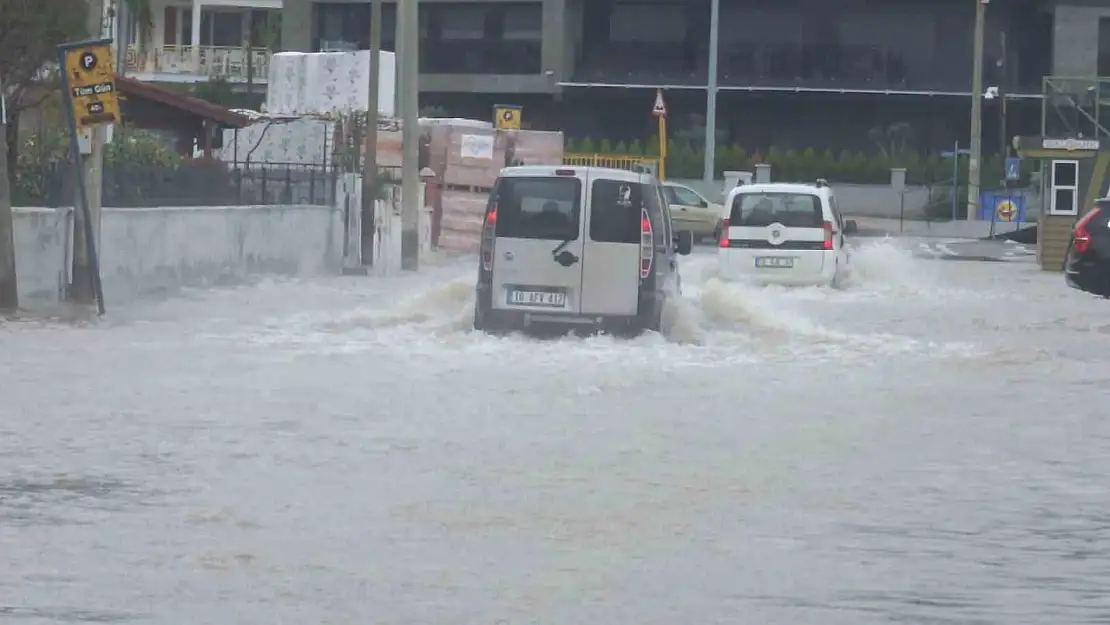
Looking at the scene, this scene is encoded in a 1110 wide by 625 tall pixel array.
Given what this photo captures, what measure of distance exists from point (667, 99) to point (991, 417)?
60.9 meters

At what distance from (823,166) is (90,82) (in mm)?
50039

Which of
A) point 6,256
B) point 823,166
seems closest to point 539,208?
point 6,256

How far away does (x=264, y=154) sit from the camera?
42.1m

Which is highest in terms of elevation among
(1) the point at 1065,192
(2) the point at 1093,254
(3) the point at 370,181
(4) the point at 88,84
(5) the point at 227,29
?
(5) the point at 227,29

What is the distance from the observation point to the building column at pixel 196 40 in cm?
7881

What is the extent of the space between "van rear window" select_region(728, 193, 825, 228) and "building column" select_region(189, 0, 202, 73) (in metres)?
51.5

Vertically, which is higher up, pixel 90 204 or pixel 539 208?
pixel 539 208

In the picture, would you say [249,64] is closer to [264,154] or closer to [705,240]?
[705,240]

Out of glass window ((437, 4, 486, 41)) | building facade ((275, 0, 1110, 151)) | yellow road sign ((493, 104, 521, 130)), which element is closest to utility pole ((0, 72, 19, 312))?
yellow road sign ((493, 104, 521, 130))

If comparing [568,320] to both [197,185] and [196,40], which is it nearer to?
[197,185]

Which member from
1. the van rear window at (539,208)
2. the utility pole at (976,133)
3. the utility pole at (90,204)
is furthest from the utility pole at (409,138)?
the utility pole at (976,133)

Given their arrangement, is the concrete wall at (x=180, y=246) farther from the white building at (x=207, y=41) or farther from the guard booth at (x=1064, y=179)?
the white building at (x=207, y=41)

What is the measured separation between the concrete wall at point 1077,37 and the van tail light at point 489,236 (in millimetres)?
56149

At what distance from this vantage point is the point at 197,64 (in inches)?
3105
